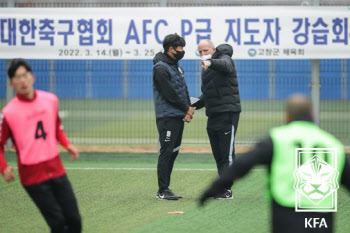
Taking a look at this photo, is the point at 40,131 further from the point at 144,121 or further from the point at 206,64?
the point at 144,121

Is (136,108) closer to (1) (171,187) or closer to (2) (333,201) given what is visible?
(1) (171,187)

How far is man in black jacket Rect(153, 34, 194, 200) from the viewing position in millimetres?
11203

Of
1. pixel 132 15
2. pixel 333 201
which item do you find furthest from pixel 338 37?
pixel 333 201

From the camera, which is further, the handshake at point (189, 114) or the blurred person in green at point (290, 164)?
the handshake at point (189, 114)

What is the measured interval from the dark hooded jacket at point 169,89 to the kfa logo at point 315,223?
18.7 feet

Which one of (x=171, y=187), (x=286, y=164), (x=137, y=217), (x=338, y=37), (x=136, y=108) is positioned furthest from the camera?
(x=136, y=108)

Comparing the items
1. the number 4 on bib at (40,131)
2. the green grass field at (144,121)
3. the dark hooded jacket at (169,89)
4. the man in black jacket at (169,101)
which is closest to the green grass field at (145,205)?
the man in black jacket at (169,101)

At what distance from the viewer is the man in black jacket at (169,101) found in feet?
36.8

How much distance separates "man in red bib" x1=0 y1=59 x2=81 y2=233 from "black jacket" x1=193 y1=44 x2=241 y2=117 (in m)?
4.32

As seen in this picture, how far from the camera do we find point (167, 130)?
37.2ft

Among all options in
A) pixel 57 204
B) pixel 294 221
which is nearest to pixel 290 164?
pixel 294 221

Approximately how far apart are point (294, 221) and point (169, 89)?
18.8ft

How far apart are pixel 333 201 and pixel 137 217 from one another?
15.1 feet

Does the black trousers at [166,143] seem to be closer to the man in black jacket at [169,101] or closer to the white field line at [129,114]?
the man in black jacket at [169,101]
